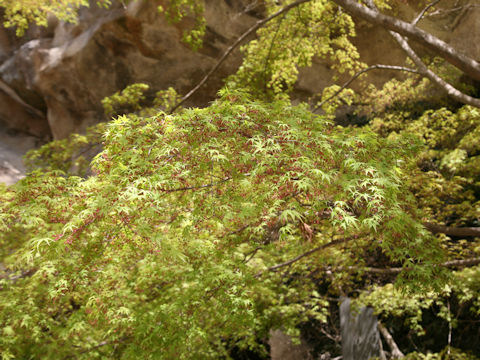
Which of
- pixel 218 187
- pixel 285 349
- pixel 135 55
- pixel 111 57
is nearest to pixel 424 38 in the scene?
pixel 218 187

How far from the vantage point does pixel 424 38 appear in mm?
3742

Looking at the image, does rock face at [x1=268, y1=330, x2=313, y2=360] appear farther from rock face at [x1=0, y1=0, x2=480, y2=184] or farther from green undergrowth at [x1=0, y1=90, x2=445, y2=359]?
rock face at [x1=0, y1=0, x2=480, y2=184]

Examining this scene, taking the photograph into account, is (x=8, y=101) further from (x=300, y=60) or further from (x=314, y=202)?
(x=314, y=202)

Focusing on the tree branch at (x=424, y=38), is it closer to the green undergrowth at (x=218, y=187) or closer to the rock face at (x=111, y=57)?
the green undergrowth at (x=218, y=187)

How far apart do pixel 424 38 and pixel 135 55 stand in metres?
10.7

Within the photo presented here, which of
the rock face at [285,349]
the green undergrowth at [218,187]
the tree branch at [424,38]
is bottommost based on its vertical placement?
the rock face at [285,349]

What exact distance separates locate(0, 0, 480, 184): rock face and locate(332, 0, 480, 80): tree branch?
312 inches

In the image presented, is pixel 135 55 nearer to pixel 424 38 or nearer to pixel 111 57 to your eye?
pixel 111 57

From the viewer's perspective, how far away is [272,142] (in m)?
2.59

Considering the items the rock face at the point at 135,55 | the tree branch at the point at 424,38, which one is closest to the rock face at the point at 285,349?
the tree branch at the point at 424,38

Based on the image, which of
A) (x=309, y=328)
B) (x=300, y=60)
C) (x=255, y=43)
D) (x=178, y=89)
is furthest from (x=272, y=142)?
(x=178, y=89)

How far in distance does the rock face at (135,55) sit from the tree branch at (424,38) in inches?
312

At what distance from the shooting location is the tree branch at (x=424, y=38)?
12.0ft

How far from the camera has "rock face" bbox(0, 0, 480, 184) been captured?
37.2 feet
